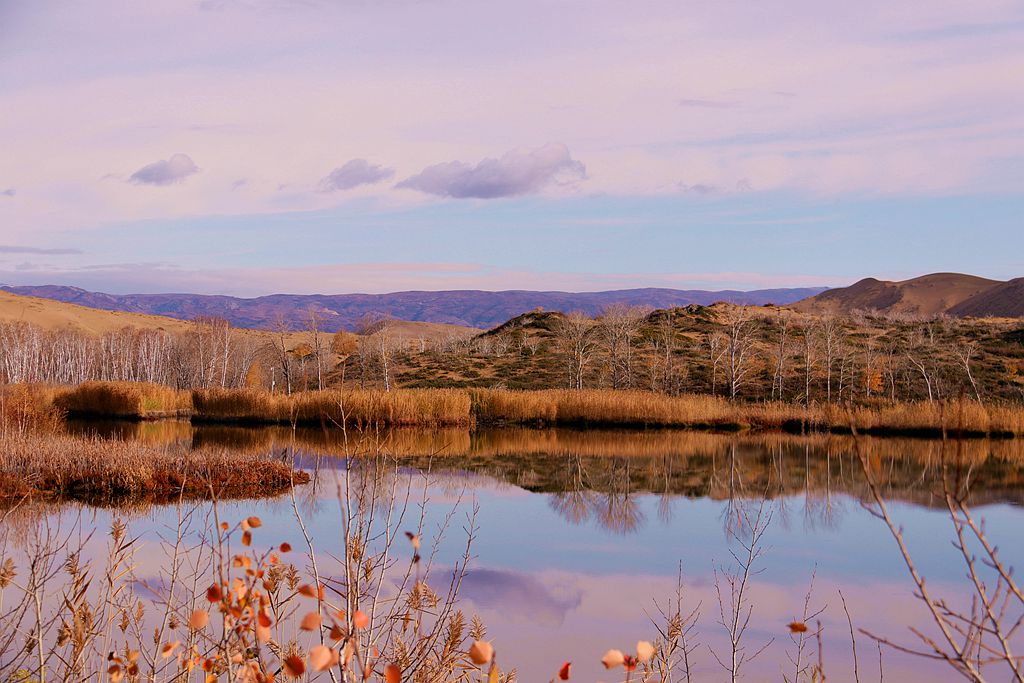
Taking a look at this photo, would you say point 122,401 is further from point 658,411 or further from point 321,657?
point 321,657

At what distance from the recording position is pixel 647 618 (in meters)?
11.4

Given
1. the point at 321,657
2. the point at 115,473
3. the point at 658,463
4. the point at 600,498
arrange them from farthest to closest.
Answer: the point at 658,463 < the point at 600,498 < the point at 115,473 < the point at 321,657

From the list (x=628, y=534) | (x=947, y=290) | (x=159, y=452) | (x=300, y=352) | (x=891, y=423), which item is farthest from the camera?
(x=947, y=290)

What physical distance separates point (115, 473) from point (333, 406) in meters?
13.6

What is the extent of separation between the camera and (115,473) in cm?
1855

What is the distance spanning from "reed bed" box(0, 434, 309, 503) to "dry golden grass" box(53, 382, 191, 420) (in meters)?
17.0

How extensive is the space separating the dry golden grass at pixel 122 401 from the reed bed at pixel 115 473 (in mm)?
16953

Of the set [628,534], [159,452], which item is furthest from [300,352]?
[628,534]

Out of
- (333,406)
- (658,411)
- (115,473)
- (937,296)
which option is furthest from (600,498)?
(937,296)

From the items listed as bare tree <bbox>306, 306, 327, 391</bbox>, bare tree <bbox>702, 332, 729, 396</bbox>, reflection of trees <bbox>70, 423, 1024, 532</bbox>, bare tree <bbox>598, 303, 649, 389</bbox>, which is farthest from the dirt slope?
reflection of trees <bbox>70, 423, 1024, 532</bbox>

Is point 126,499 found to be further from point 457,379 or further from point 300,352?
point 300,352

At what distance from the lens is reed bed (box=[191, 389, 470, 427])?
3203 centimetres

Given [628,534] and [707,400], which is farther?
[707,400]

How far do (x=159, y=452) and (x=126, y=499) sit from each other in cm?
256
